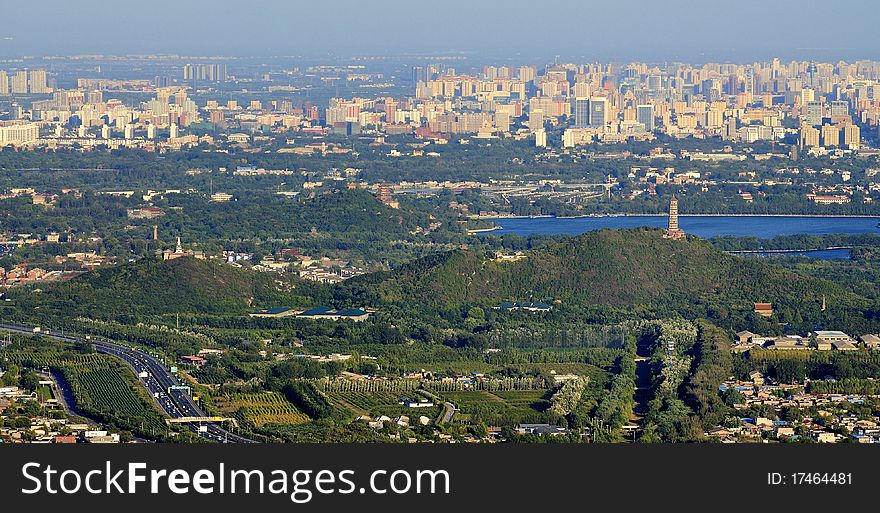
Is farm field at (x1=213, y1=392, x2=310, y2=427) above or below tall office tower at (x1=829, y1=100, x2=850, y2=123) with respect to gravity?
above

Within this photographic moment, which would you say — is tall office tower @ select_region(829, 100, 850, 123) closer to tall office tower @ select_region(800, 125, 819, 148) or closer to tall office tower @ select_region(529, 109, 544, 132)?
tall office tower @ select_region(800, 125, 819, 148)

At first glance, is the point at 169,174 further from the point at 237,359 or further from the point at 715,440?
the point at 715,440

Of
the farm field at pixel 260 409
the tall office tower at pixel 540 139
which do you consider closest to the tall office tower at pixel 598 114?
the tall office tower at pixel 540 139

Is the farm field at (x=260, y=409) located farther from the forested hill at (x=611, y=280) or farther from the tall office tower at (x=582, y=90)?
the tall office tower at (x=582, y=90)

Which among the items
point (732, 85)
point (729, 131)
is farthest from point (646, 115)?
point (732, 85)

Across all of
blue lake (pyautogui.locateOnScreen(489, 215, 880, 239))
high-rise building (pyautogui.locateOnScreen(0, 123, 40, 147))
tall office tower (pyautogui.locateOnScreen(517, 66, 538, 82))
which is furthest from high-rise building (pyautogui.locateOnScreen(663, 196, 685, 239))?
tall office tower (pyautogui.locateOnScreen(517, 66, 538, 82))

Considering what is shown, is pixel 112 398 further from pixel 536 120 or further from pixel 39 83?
pixel 39 83
